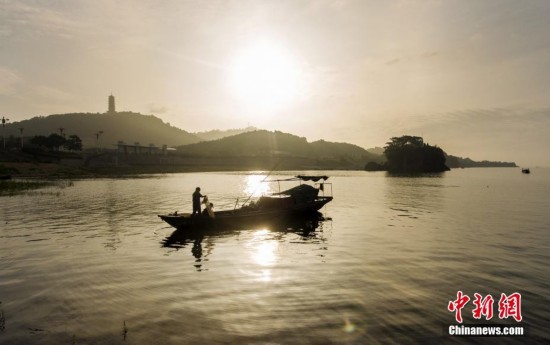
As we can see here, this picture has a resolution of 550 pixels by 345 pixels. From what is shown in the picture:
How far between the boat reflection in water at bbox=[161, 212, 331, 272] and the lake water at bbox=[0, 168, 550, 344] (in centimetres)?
19

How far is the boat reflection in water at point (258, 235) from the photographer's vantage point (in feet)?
74.5

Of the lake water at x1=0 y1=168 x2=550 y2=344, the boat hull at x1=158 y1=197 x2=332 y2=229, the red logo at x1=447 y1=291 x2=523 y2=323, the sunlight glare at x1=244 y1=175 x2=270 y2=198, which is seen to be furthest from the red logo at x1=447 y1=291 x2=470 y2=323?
the sunlight glare at x1=244 y1=175 x2=270 y2=198

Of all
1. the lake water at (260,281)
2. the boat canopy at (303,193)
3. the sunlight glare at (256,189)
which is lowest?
the lake water at (260,281)

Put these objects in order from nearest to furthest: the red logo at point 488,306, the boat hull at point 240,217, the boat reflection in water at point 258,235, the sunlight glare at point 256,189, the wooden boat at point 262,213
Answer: the red logo at point 488,306 < the boat reflection in water at point 258,235 < the boat hull at point 240,217 < the wooden boat at point 262,213 < the sunlight glare at point 256,189

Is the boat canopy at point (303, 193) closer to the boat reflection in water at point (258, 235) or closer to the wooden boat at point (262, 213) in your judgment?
the wooden boat at point (262, 213)

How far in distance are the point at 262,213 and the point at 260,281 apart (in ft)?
52.2

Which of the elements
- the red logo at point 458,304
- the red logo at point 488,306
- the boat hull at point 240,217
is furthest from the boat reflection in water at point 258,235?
the red logo at point 488,306

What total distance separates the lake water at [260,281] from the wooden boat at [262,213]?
1135mm

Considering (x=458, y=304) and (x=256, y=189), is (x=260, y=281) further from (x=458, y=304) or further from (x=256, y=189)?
(x=256, y=189)

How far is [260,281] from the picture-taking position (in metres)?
16.9

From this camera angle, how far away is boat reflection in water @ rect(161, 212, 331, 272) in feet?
74.5

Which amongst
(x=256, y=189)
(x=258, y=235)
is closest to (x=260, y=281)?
(x=258, y=235)

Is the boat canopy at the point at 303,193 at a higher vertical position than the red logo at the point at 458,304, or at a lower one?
higher

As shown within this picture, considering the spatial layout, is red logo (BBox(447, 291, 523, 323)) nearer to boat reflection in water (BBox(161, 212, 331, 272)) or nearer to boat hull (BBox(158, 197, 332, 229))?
boat reflection in water (BBox(161, 212, 331, 272))
